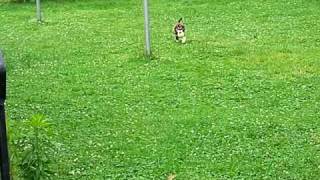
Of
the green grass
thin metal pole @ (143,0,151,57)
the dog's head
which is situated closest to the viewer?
the green grass

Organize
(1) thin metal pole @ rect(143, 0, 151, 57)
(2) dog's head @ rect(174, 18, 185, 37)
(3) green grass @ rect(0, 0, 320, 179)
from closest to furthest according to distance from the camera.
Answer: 1. (3) green grass @ rect(0, 0, 320, 179)
2. (1) thin metal pole @ rect(143, 0, 151, 57)
3. (2) dog's head @ rect(174, 18, 185, 37)

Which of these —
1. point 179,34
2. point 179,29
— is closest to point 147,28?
point 179,29

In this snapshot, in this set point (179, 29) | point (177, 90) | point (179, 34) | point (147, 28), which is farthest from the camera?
point (179, 34)

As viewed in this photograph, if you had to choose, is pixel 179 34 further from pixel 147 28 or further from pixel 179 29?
pixel 147 28

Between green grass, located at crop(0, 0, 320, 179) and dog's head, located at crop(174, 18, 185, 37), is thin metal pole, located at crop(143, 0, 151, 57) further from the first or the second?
dog's head, located at crop(174, 18, 185, 37)

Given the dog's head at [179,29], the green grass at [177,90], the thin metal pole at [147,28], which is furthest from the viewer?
the dog's head at [179,29]

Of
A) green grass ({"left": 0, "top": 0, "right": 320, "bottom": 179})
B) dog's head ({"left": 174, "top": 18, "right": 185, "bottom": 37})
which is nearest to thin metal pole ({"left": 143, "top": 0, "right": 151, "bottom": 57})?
green grass ({"left": 0, "top": 0, "right": 320, "bottom": 179})

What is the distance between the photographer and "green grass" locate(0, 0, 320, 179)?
17.6 feet

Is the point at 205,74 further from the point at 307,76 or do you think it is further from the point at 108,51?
the point at 108,51

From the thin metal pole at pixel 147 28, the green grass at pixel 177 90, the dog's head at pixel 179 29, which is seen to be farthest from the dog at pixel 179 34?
the thin metal pole at pixel 147 28

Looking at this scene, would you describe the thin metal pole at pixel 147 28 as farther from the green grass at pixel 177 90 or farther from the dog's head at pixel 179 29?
the dog's head at pixel 179 29

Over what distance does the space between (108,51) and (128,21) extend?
7.34 feet

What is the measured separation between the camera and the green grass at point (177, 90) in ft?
17.6

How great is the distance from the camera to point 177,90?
7297 mm
